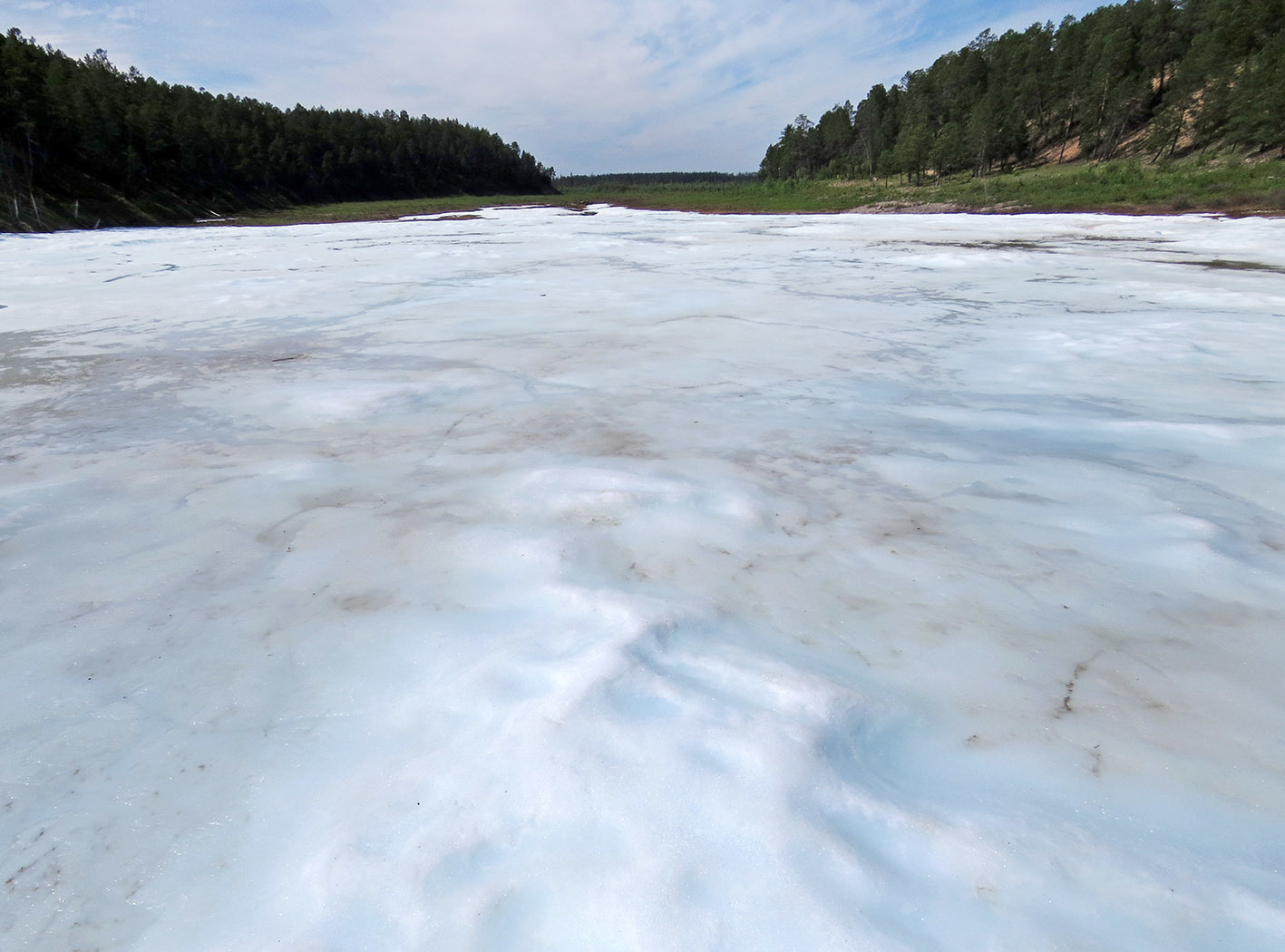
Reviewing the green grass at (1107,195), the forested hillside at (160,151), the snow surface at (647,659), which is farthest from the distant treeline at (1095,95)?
the forested hillside at (160,151)

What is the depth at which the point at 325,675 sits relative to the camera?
164 centimetres

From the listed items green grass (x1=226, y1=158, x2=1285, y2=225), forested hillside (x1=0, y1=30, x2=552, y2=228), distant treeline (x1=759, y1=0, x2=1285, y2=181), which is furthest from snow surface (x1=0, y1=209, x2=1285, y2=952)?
distant treeline (x1=759, y1=0, x2=1285, y2=181)

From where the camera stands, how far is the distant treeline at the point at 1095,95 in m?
32.0

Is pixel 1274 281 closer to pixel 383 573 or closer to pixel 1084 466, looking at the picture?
pixel 1084 466

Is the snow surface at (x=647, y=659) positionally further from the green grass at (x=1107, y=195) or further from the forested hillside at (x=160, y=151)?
the forested hillside at (x=160, y=151)

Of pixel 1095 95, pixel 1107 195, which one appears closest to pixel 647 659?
pixel 1107 195

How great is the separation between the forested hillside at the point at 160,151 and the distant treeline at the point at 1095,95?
4672 cm

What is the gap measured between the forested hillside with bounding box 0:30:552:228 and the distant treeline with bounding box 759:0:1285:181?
153ft

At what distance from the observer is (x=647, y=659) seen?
167cm

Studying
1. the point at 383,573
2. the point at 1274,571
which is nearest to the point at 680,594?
the point at 383,573

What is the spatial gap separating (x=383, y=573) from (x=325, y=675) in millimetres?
467

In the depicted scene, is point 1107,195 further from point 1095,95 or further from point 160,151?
point 160,151

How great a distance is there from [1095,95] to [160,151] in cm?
5961

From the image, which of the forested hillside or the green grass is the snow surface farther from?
the forested hillside
